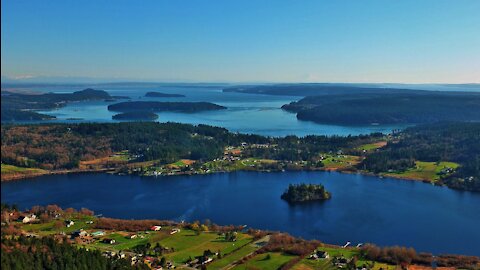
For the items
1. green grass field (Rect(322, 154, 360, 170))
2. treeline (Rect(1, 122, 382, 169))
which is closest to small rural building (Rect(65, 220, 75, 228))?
treeline (Rect(1, 122, 382, 169))

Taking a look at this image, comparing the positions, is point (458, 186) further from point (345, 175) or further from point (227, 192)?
point (227, 192)

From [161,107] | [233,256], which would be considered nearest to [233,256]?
[233,256]

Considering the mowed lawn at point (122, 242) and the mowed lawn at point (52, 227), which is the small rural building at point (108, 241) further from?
the mowed lawn at point (52, 227)

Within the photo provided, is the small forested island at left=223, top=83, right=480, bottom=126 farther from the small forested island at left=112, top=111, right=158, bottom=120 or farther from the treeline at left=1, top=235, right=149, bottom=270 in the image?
the treeline at left=1, top=235, right=149, bottom=270

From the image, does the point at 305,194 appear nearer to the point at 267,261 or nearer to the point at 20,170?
the point at 267,261

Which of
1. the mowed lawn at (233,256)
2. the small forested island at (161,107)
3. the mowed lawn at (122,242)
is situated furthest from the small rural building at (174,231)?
the small forested island at (161,107)

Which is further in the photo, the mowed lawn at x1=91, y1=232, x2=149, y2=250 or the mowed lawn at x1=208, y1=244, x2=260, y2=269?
the mowed lawn at x1=91, y1=232, x2=149, y2=250
